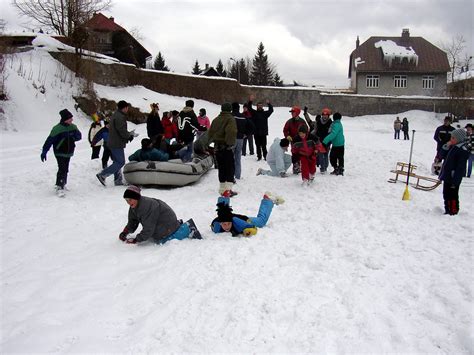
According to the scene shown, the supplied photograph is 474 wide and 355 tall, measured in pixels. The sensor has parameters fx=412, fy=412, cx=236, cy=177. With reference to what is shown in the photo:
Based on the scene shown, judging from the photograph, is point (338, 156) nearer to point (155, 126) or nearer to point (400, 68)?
point (155, 126)

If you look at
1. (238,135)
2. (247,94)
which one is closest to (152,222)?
(238,135)

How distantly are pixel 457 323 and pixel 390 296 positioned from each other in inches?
26.6

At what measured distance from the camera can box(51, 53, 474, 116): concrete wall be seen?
29250 mm

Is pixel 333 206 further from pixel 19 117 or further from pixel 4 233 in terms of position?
pixel 19 117

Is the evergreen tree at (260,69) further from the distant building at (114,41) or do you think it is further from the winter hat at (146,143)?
the winter hat at (146,143)

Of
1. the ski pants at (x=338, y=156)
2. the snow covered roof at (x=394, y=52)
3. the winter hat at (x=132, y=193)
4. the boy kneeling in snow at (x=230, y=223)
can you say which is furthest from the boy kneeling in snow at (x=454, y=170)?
the snow covered roof at (x=394, y=52)

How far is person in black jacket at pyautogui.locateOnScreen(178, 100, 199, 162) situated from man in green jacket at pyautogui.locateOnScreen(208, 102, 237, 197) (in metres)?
2.37

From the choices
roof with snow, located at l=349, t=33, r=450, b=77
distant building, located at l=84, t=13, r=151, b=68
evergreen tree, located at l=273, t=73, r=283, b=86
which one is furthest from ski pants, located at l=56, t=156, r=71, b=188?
evergreen tree, located at l=273, t=73, r=283, b=86

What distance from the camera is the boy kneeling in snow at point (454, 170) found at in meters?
7.22

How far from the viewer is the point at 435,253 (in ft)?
17.7

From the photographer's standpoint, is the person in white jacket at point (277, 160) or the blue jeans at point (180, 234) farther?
the person in white jacket at point (277, 160)

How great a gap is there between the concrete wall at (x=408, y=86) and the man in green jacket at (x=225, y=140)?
143 feet

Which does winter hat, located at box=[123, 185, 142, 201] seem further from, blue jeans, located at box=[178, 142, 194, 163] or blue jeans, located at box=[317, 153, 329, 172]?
blue jeans, located at box=[317, 153, 329, 172]

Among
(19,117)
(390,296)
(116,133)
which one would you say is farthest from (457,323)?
(19,117)
